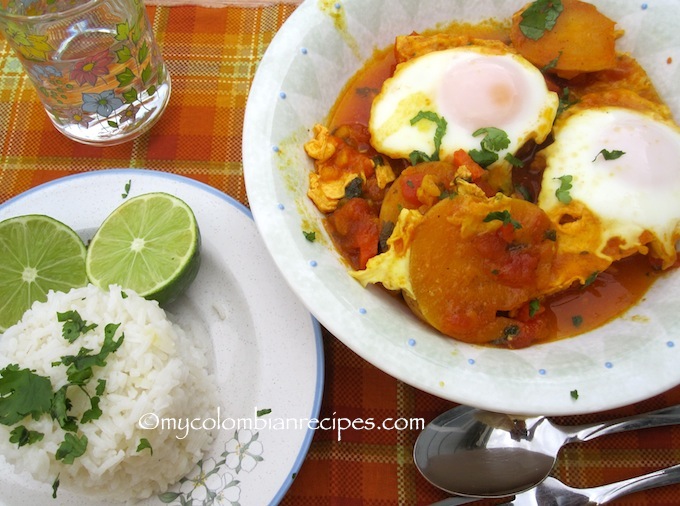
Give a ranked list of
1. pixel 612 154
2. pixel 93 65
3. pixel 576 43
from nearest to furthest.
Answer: pixel 612 154 < pixel 576 43 < pixel 93 65

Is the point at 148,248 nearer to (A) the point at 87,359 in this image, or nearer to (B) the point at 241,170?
(A) the point at 87,359

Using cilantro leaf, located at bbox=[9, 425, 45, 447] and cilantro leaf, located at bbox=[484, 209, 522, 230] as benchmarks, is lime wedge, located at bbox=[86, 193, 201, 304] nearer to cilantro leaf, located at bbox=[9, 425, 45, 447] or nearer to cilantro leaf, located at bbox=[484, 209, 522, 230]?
cilantro leaf, located at bbox=[9, 425, 45, 447]

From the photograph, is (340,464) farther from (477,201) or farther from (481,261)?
(477,201)

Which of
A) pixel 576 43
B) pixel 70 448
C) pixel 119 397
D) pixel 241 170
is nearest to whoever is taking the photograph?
pixel 70 448

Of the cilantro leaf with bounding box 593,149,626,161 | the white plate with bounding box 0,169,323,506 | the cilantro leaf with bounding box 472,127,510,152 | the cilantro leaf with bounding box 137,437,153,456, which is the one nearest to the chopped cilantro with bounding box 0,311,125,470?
the cilantro leaf with bounding box 137,437,153,456

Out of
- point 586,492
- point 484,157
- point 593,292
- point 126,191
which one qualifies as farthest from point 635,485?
point 126,191

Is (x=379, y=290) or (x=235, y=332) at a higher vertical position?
(x=379, y=290)
